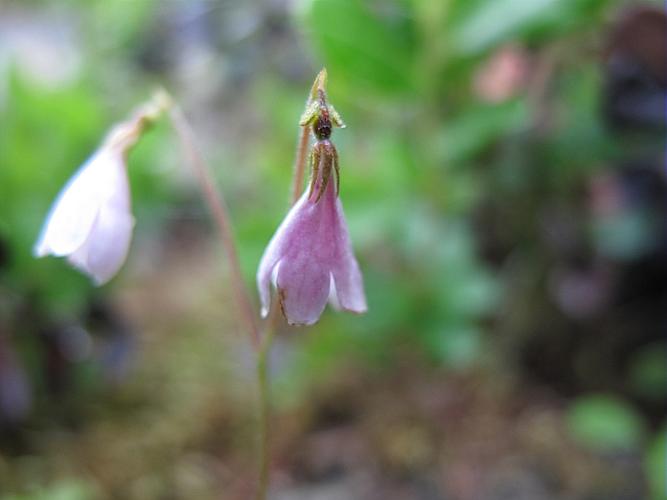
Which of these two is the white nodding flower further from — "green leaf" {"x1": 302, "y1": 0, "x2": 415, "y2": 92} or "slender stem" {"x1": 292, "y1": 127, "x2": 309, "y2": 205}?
"green leaf" {"x1": 302, "y1": 0, "x2": 415, "y2": 92}

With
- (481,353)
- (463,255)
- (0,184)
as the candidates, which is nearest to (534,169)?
(463,255)

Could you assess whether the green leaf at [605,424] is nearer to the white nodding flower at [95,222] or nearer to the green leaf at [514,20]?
the green leaf at [514,20]

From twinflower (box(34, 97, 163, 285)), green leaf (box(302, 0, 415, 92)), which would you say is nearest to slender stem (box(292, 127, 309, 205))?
twinflower (box(34, 97, 163, 285))

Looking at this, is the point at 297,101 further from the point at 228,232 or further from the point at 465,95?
the point at 228,232

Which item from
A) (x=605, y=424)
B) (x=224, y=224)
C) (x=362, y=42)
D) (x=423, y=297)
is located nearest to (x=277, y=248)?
(x=224, y=224)

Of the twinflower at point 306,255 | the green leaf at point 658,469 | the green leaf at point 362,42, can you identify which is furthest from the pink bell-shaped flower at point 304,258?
the green leaf at point 658,469

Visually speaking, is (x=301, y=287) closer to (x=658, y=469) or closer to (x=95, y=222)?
(x=95, y=222)

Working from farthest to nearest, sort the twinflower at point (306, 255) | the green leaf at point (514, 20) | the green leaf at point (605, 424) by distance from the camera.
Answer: the green leaf at point (605, 424)
the green leaf at point (514, 20)
the twinflower at point (306, 255)

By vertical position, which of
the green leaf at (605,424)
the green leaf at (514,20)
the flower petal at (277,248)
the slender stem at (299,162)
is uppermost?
the green leaf at (514,20)
